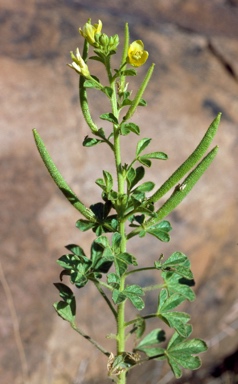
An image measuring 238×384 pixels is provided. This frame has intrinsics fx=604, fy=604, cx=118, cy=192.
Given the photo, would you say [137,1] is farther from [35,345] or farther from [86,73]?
[86,73]

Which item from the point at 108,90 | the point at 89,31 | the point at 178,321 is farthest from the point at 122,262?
the point at 89,31

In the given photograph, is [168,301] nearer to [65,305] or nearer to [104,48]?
[65,305]

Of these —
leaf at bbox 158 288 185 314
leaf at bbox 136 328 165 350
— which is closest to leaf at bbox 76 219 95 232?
leaf at bbox 158 288 185 314

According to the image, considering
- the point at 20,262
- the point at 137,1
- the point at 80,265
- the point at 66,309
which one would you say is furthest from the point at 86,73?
the point at 137,1

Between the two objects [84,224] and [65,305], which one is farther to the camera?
[65,305]

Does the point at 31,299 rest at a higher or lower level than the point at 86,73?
lower

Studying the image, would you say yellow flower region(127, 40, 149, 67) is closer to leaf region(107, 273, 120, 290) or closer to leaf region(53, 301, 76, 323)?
leaf region(107, 273, 120, 290)

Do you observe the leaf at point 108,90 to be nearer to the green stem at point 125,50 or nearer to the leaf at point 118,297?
the green stem at point 125,50
